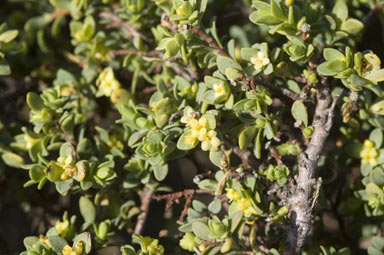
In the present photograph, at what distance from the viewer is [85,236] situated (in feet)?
4.89

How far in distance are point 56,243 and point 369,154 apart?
3.25ft

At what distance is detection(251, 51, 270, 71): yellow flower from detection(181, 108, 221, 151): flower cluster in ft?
0.66

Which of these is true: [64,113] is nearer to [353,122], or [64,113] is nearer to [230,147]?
[230,147]

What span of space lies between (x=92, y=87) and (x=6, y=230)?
81 centimetres

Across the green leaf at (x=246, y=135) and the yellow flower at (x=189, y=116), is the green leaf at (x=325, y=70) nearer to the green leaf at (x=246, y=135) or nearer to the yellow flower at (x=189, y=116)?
the green leaf at (x=246, y=135)

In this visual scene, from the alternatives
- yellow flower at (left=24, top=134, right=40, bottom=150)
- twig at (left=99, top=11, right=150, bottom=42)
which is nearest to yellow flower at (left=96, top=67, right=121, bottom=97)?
twig at (left=99, top=11, right=150, bottom=42)

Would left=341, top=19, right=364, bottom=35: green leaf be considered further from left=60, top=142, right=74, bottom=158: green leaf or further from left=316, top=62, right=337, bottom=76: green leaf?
left=60, top=142, right=74, bottom=158: green leaf

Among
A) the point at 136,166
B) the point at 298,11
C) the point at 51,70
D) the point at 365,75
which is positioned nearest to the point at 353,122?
the point at 365,75

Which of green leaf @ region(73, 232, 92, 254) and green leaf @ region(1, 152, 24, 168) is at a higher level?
green leaf @ region(1, 152, 24, 168)

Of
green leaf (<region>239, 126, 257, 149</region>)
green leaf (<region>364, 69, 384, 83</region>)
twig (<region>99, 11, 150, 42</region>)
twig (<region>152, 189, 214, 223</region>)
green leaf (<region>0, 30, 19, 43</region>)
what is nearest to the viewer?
green leaf (<region>364, 69, 384, 83</region>)

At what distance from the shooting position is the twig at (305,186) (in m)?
1.47

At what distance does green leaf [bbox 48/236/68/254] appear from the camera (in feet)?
4.85

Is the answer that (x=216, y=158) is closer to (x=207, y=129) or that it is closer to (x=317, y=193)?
(x=207, y=129)

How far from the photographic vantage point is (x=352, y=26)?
5.17 ft
